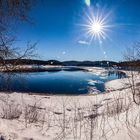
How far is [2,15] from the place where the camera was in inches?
267

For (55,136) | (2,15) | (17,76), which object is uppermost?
(2,15)

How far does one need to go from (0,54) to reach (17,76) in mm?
964

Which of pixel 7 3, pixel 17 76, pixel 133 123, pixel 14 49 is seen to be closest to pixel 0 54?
pixel 14 49

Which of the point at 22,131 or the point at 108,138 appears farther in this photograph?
the point at 22,131

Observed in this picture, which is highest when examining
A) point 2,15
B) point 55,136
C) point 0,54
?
point 2,15

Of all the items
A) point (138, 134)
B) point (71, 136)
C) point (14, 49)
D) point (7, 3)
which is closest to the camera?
point (138, 134)

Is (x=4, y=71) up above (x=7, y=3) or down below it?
below

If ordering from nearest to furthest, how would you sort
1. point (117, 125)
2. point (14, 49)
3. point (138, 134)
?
point (138, 134) → point (117, 125) → point (14, 49)

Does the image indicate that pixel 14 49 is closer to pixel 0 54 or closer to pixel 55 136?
pixel 0 54

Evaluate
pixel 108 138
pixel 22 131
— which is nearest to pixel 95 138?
pixel 108 138

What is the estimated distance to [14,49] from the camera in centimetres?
715

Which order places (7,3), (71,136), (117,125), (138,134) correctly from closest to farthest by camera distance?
(138,134), (71,136), (117,125), (7,3)

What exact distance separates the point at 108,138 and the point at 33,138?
160 centimetres

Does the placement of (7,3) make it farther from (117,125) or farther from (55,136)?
(117,125)
